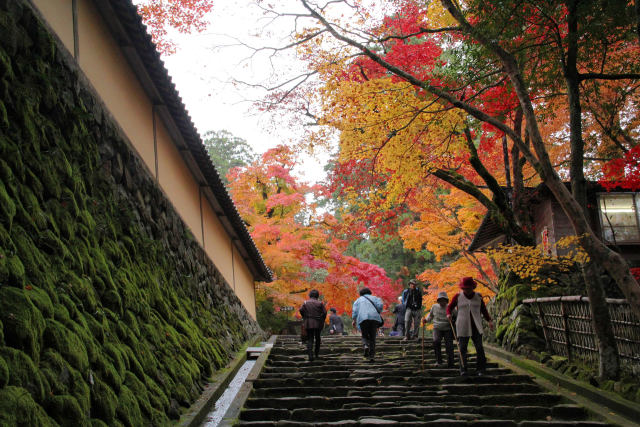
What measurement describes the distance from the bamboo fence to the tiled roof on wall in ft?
26.3

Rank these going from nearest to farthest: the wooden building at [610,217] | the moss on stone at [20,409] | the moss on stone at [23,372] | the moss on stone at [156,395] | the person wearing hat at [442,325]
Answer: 1. the moss on stone at [20,409]
2. the moss on stone at [23,372]
3. the moss on stone at [156,395]
4. the person wearing hat at [442,325]
5. the wooden building at [610,217]

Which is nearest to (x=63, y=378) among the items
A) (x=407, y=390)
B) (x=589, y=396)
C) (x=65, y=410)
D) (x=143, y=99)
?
(x=65, y=410)

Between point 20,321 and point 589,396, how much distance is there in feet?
26.1

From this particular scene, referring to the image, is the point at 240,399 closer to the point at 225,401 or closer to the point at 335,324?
the point at 225,401

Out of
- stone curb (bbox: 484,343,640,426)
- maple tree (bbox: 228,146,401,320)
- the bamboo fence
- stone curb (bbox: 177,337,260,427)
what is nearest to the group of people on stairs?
stone curb (bbox: 484,343,640,426)

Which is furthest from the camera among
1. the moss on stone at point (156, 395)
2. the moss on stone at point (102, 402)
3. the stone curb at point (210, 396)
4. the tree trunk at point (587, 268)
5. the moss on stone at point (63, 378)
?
the tree trunk at point (587, 268)

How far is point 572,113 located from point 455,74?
3.19m

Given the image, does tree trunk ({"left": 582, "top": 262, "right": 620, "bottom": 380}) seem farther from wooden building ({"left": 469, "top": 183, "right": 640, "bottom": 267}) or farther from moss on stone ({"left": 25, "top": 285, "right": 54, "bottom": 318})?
wooden building ({"left": 469, "top": 183, "right": 640, "bottom": 267})

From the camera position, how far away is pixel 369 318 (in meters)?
11.6

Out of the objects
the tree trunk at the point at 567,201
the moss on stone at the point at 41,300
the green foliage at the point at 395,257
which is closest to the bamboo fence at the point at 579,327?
the tree trunk at the point at 567,201

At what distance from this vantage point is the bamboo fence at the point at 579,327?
8.06 metres

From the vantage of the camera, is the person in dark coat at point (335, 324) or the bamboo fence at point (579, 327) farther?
the person in dark coat at point (335, 324)

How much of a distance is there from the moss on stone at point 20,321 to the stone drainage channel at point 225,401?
3.54 meters

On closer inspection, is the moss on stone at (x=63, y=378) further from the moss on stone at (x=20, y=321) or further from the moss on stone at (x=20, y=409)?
the moss on stone at (x=20, y=409)
